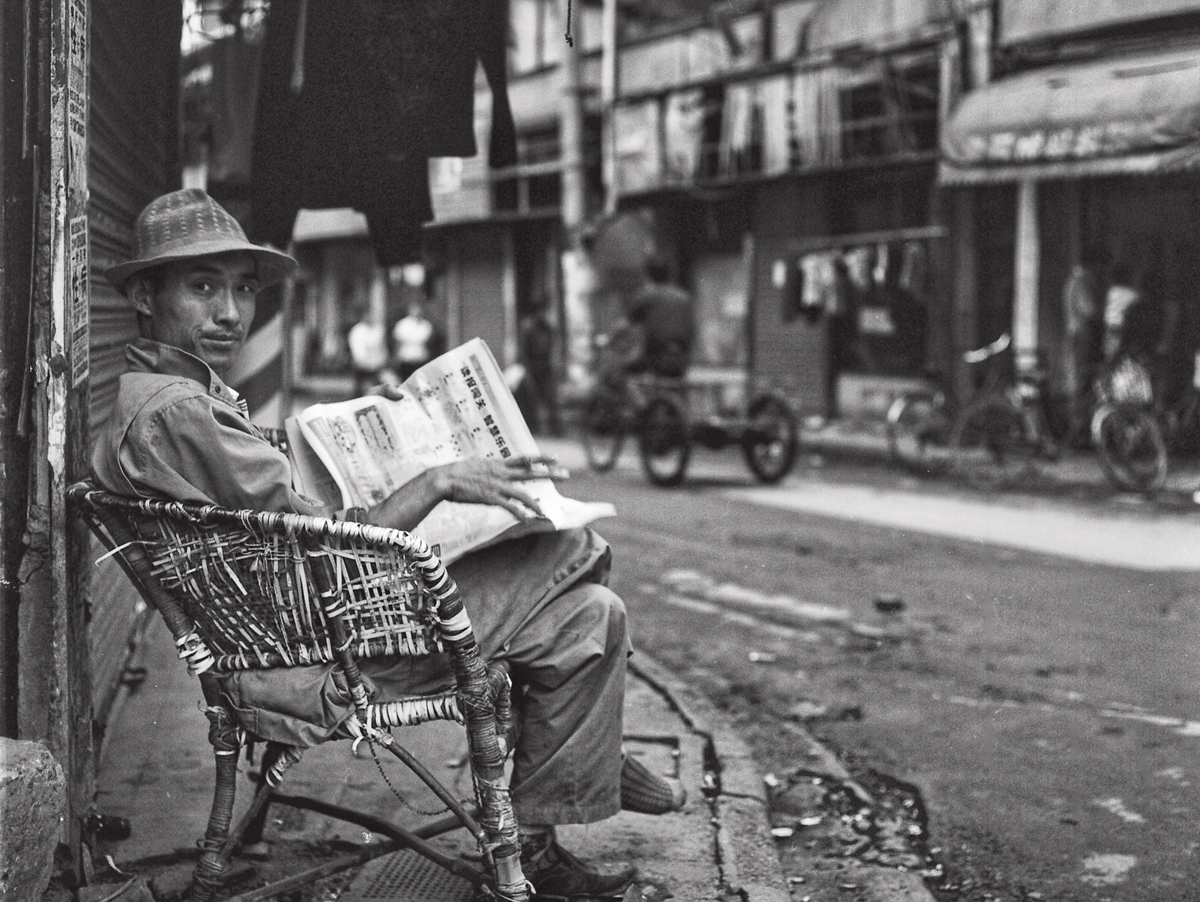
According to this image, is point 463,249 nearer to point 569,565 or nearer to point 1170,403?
point 1170,403

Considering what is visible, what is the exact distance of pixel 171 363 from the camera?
2.92 metres

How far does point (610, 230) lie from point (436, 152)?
1420cm

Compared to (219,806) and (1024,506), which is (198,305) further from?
(1024,506)

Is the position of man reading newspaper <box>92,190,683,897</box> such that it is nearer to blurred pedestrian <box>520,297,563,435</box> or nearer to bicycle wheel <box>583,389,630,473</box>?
bicycle wheel <box>583,389,630,473</box>

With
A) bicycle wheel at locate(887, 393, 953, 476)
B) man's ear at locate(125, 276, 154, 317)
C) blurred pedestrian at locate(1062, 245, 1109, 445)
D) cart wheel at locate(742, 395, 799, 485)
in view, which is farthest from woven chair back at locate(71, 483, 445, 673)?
blurred pedestrian at locate(1062, 245, 1109, 445)

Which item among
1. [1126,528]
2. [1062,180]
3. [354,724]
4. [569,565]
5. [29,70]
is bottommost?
[1126,528]

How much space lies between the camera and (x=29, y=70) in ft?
9.09

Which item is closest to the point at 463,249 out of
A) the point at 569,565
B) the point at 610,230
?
the point at 610,230

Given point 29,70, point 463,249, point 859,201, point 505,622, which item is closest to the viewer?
point 29,70

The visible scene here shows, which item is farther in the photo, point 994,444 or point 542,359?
point 542,359

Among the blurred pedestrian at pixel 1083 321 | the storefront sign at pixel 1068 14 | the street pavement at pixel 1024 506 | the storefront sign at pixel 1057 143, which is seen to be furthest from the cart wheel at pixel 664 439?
the storefront sign at pixel 1068 14

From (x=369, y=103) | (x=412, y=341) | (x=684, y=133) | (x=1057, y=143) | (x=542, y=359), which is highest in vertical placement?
(x=684, y=133)

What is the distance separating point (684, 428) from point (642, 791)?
9.68 meters

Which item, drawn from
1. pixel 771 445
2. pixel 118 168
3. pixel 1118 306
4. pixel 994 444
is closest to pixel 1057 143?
pixel 1118 306
